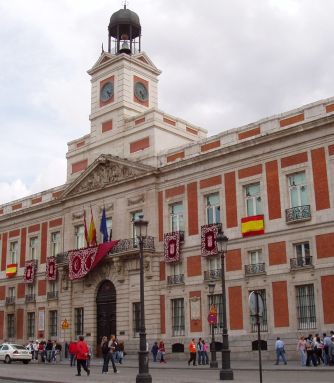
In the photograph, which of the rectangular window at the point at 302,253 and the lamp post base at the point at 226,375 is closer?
the lamp post base at the point at 226,375

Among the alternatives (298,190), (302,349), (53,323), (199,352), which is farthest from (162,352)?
(53,323)

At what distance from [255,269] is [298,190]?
4.88m

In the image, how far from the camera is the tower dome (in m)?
45.7

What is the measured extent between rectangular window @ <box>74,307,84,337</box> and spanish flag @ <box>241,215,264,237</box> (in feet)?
47.5

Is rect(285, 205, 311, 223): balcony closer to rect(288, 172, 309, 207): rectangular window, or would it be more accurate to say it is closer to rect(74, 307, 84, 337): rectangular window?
rect(288, 172, 309, 207): rectangular window

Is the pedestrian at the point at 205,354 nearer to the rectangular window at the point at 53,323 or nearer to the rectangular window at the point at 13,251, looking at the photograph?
the rectangular window at the point at 53,323

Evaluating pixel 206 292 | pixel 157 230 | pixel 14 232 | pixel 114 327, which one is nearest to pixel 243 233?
pixel 206 292

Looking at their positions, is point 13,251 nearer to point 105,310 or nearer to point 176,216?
point 105,310

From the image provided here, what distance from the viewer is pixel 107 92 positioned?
44188mm

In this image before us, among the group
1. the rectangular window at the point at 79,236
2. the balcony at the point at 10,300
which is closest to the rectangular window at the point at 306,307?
the rectangular window at the point at 79,236

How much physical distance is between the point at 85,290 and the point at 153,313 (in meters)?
6.89

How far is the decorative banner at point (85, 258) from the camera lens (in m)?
38.6

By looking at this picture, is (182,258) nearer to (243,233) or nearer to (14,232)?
(243,233)

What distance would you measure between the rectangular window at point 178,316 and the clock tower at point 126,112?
30.1ft
